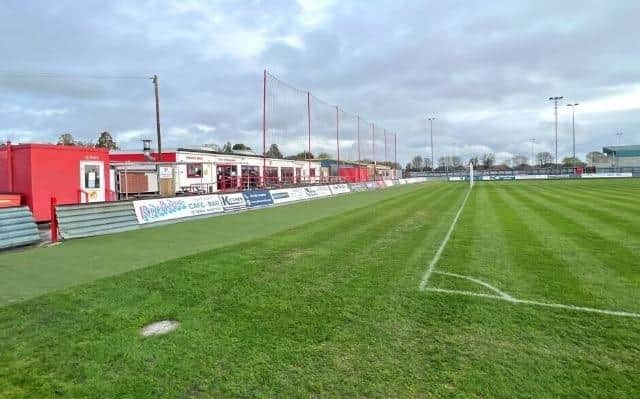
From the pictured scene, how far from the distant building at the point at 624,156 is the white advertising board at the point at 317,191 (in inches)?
4541

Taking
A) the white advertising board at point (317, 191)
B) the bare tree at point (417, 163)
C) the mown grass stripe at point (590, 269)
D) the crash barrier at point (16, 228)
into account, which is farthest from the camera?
the bare tree at point (417, 163)

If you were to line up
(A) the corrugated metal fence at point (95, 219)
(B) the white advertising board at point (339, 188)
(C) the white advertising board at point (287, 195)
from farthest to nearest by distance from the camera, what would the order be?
(B) the white advertising board at point (339, 188)
(C) the white advertising board at point (287, 195)
(A) the corrugated metal fence at point (95, 219)

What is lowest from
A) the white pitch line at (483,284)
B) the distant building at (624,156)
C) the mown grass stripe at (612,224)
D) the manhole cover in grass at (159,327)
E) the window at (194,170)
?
the manhole cover in grass at (159,327)

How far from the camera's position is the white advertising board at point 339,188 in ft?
130

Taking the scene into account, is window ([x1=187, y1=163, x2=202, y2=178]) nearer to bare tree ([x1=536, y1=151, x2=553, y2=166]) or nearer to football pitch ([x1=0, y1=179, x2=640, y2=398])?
football pitch ([x1=0, y1=179, x2=640, y2=398])

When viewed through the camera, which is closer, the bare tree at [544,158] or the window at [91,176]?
the window at [91,176]

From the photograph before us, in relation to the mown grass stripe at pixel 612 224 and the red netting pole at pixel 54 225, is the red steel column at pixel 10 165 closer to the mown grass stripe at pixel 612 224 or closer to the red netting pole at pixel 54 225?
the red netting pole at pixel 54 225

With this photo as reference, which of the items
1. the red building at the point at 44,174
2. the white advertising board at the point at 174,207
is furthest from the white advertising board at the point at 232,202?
the red building at the point at 44,174

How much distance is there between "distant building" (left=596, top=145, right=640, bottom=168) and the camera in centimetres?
12169

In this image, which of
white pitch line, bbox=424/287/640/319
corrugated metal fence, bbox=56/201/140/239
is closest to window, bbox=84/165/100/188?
corrugated metal fence, bbox=56/201/140/239

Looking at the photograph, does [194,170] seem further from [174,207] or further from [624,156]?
[624,156]

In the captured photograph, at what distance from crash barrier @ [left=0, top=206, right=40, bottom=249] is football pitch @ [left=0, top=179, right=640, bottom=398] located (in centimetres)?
118

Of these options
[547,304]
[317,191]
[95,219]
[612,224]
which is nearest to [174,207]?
[95,219]

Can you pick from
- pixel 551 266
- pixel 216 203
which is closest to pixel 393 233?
pixel 551 266
